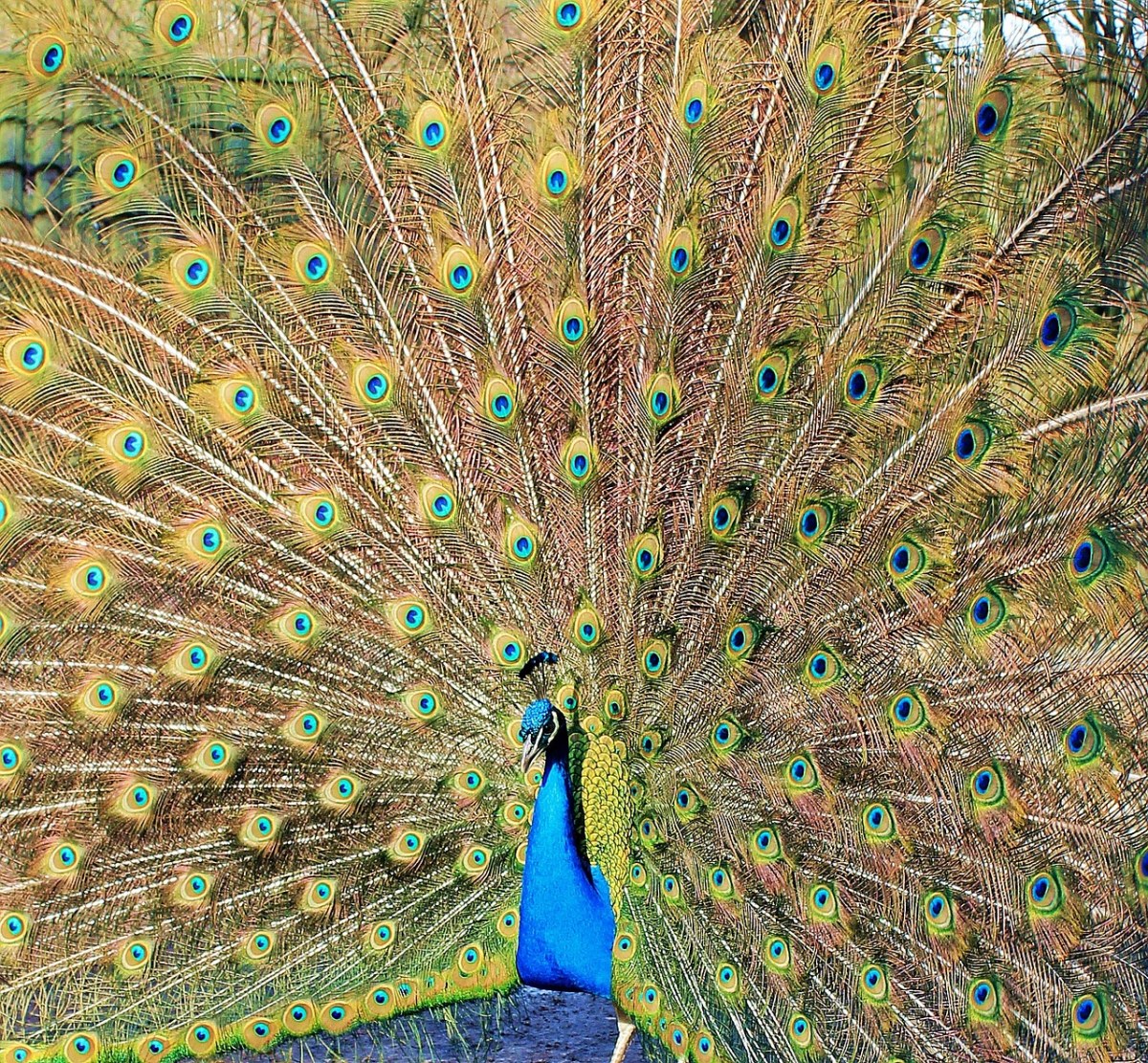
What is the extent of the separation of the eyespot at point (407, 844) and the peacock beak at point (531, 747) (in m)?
0.50

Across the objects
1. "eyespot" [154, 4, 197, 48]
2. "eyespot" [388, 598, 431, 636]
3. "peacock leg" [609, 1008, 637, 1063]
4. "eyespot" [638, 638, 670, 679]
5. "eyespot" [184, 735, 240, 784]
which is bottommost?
"peacock leg" [609, 1008, 637, 1063]

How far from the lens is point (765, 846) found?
216 centimetres

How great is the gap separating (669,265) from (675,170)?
0.58 feet

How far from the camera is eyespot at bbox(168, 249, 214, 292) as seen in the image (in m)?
2.43

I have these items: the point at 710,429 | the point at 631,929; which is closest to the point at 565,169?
the point at 710,429

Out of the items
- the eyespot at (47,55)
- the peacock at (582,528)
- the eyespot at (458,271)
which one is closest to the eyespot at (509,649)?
the peacock at (582,528)

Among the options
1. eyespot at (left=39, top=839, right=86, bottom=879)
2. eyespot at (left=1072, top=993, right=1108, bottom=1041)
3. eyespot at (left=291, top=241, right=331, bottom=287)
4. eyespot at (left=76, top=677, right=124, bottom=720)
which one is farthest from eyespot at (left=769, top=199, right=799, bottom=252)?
eyespot at (left=39, top=839, right=86, bottom=879)

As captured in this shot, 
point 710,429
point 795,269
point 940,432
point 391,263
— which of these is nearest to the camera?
point 940,432

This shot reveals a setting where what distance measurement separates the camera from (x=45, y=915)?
2.46m

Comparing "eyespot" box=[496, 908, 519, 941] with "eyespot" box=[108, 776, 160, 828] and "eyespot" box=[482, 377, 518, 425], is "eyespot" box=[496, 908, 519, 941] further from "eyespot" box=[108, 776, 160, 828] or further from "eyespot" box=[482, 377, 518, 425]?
"eyespot" box=[482, 377, 518, 425]

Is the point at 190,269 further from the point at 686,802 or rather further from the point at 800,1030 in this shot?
the point at 800,1030

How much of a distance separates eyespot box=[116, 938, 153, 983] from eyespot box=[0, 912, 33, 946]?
20 centimetres

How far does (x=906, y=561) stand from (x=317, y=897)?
4.89 ft

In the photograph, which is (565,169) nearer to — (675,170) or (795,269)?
(675,170)
